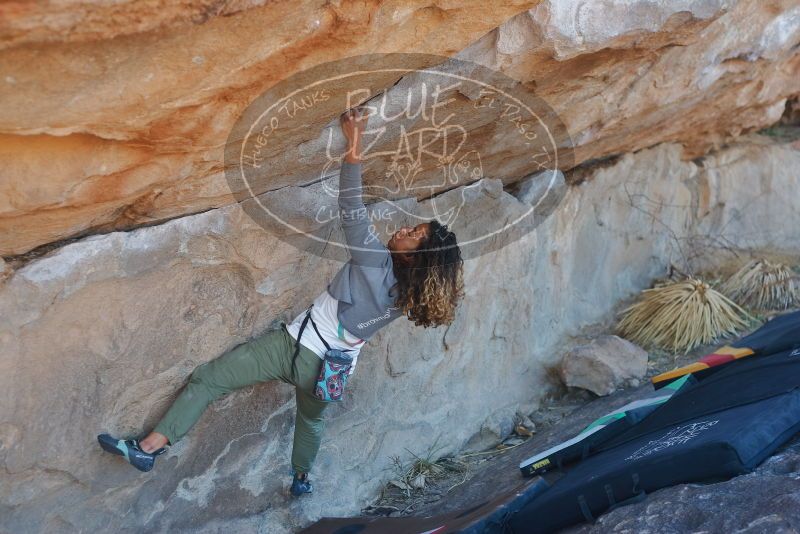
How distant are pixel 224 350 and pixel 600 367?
2.19 meters

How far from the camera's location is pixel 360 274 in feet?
9.90

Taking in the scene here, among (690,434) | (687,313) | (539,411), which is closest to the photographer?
(690,434)

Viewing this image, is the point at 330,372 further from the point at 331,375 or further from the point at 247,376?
the point at 247,376

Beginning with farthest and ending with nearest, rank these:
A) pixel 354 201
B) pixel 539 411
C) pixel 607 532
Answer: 1. pixel 539 411
2. pixel 354 201
3. pixel 607 532

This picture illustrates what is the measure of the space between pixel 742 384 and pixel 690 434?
52 cm

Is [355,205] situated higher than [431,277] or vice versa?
[355,205]

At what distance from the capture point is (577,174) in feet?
16.3

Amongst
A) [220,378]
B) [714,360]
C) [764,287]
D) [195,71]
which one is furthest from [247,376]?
[764,287]

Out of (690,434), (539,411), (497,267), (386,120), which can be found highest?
(386,120)

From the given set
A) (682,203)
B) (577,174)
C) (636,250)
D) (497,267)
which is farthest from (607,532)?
(682,203)

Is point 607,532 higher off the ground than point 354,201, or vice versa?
point 354,201

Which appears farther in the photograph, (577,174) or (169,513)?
(577,174)

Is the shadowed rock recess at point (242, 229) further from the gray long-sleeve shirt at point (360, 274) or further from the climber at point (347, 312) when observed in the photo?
the gray long-sleeve shirt at point (360, 274)

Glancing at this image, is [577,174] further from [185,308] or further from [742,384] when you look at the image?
[185,308]
